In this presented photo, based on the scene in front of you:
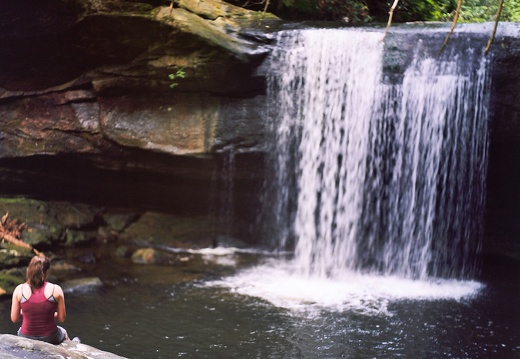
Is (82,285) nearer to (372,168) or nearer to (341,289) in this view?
(341,289)

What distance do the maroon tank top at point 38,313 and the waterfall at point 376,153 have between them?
16.9 ft

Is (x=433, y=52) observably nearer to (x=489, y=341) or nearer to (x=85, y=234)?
(x=489, y=341)

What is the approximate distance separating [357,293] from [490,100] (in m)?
3.53

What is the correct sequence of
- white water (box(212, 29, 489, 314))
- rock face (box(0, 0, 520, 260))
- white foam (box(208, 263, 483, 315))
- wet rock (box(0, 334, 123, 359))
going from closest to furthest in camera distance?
wet rock (box(0, 334, 123, 359)), white foam (box(208, 263, 483, 315)), rock face (box(0, 0, 520, 260)), white water (box(212, 29, 489, 314))

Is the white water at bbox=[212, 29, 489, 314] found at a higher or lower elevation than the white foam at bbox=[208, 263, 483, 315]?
higher

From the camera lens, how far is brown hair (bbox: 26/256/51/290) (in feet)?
14.8

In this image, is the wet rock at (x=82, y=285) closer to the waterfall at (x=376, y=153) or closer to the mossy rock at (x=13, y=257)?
the mossy rock at (x=13, y=257)

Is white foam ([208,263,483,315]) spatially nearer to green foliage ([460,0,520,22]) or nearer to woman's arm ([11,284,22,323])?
woman's arm ([11,284,22,323])

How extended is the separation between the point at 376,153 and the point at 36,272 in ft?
20.0

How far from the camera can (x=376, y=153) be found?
9.16 m

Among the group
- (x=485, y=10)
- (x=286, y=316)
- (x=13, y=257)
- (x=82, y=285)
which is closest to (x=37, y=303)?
(x=286, y=316)

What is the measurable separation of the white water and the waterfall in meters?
0.02

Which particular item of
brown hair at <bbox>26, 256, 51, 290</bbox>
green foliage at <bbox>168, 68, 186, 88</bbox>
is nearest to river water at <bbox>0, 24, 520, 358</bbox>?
green foliage at <bbox>168, 68, 186, 88</bbox>

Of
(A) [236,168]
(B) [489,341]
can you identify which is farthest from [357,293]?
(A) [236,168]
